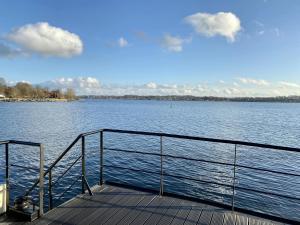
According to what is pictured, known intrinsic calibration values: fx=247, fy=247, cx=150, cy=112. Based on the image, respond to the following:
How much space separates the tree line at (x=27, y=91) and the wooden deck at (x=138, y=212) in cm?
10398

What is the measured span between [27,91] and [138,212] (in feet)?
365

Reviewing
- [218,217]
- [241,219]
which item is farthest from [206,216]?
[241,219]

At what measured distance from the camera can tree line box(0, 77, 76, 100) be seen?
95.4 meters

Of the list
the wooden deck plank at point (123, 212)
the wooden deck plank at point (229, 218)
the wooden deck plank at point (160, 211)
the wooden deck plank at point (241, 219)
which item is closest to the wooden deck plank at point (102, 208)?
the wooden deck plank at point (123, 212)

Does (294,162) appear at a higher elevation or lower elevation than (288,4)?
lower

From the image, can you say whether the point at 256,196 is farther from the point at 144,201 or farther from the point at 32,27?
the point at 32,27

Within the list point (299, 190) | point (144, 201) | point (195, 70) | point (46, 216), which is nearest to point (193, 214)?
point (144, 201)

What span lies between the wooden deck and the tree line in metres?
104

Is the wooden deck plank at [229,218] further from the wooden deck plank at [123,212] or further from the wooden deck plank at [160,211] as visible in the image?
the wooden deck plank at [123,212]

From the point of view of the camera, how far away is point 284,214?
6.76m

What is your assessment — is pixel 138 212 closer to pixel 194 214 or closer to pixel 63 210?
pixel 194 214

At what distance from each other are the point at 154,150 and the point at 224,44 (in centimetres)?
1317

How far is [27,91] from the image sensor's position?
10212 centimetres

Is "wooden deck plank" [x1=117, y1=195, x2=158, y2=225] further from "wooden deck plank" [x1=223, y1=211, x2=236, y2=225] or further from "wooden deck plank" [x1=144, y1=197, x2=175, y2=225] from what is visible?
"wooden deck plank" [x1=223, y1=211, x2=236, y2=225]
